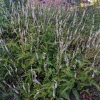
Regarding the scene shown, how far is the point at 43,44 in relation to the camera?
3.49 m

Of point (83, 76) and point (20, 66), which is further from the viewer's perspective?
point (20, 66)

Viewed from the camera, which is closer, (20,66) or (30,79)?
(30,79)

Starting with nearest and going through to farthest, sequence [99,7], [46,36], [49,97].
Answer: [49,97], [46,36], [99,7]

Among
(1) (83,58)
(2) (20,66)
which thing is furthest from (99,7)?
(2) (20,66)

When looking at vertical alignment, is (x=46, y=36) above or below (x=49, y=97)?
above

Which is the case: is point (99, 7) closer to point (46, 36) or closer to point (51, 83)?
point (46, 36)

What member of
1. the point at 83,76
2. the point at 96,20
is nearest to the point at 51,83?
the point at 83,76

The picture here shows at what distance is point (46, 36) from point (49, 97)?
1260 mm

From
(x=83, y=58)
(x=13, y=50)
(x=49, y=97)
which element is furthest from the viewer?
(x=13, y=50)

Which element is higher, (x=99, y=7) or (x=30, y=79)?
(x=99, y=7)

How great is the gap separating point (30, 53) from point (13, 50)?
31 cm

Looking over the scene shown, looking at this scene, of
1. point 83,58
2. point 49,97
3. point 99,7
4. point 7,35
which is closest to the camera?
point 49,97

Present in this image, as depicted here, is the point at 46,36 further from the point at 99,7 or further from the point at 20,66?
the point at 99,7

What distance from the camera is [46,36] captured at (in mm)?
3631
